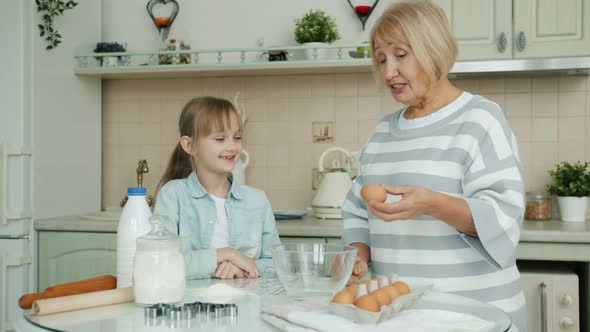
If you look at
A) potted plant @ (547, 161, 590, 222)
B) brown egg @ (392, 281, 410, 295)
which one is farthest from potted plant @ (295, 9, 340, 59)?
brown egg @ (392, 281, 410, 295)

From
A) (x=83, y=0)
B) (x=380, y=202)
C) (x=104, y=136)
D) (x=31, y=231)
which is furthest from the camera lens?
(x=104, y=136)

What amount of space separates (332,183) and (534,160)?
0.83 metres

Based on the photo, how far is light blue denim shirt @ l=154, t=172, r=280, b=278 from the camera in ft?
5.49

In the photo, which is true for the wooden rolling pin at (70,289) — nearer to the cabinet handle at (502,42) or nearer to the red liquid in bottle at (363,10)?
the cabinet handle at (502,42)

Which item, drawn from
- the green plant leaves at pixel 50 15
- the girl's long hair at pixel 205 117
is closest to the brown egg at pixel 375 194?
the girl's long hair at pixel 205 117

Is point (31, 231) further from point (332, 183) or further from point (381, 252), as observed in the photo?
point (381, 252)

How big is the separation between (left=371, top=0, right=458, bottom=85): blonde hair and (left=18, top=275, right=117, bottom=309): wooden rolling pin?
73 centimetres

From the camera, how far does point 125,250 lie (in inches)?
46.4

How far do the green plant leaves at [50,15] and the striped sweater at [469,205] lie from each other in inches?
67.5

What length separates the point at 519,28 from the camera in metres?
2.39

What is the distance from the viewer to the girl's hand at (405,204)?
3.68 ft

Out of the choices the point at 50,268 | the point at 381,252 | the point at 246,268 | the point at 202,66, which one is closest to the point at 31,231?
the point at 50,268

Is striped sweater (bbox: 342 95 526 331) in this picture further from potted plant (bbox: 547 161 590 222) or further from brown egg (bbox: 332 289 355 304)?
potted plant (bbox: 547 161 590 222)

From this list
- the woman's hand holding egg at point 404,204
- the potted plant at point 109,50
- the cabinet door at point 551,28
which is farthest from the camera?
the potted plant at point 109,50
